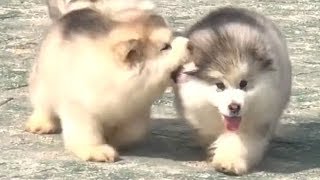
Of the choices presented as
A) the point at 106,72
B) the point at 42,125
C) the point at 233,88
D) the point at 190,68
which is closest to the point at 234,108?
the point at 233,88

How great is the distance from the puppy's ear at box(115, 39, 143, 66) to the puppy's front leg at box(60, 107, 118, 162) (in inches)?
10.8

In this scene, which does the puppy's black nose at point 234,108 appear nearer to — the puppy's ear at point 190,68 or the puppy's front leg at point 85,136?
the puppy's ear at point 190,68

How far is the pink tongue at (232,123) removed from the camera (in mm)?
3590

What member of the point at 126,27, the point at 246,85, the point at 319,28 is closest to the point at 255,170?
the point at 246,85

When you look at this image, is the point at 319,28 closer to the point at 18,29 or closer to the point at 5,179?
the point at 18,29

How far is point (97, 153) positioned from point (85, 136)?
0.28 ft

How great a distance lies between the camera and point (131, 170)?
381 centimetres

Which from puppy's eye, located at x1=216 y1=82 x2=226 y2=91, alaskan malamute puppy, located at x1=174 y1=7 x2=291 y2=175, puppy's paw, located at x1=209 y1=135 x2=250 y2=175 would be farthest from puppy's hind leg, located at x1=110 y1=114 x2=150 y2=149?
puppy's eye, located at x1=216 y1=82 x2=226 y2=91

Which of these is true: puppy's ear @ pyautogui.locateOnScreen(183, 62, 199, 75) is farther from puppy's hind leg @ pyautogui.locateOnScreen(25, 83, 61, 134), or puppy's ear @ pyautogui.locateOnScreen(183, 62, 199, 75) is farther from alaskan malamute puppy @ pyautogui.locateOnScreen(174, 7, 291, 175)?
puppy's hind leg @ pyautogui.locateOnScreen(25, 83, 61, 134)

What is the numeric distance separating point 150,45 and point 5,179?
0.73 meters

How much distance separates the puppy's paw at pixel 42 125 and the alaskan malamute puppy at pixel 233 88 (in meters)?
0.71

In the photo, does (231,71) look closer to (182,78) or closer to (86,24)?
(182,78)

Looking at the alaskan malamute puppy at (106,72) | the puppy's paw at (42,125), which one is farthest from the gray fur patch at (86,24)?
the puppy's paw at (42,125)

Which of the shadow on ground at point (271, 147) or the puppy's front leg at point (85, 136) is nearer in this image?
the puppy's front leg at point (85, 136)
